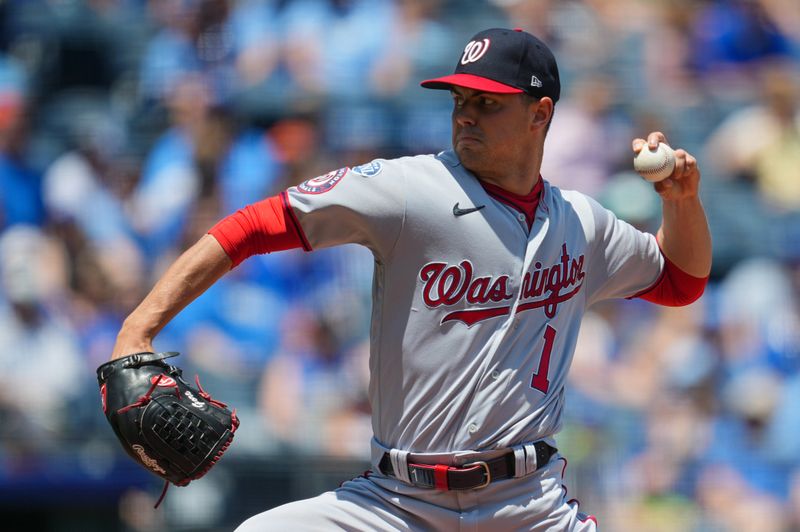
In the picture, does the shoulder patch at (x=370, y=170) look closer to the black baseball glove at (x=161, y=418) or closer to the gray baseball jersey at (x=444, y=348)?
the gray baseball jersey at (x=444, y=348)

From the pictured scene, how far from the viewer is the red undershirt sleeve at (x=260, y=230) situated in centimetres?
281

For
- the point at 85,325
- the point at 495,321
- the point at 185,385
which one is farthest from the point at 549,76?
the point at 85,325

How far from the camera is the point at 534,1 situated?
25.0ft

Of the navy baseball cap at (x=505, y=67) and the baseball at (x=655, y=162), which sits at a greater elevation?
the navy baseball cap at (x=505, y=67)

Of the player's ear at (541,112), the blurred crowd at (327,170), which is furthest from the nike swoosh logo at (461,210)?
the blurred crowd at (327,170)

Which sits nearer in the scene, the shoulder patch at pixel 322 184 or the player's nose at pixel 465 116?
the shoulder patch at pixel 322 184

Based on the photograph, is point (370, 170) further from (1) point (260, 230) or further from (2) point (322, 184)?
(1) point (260, 230)

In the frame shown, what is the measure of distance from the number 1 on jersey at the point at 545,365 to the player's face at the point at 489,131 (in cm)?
45

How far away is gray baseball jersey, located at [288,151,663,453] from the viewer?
2.95 meters

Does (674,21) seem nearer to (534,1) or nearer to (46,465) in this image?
(534,1)

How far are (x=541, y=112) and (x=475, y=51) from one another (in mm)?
266

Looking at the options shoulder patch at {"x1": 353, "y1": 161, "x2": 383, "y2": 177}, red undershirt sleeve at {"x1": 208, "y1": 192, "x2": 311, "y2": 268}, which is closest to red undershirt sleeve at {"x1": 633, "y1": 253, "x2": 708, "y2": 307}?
shoulder patch at {"x1": 353, "y1": 161, "x2": 383, "y2": 177}

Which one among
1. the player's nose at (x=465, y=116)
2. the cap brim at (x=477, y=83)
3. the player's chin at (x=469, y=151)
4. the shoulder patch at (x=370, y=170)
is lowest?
the shoulder patch at (x=370, y=170)

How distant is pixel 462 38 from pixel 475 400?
507 centimetres
